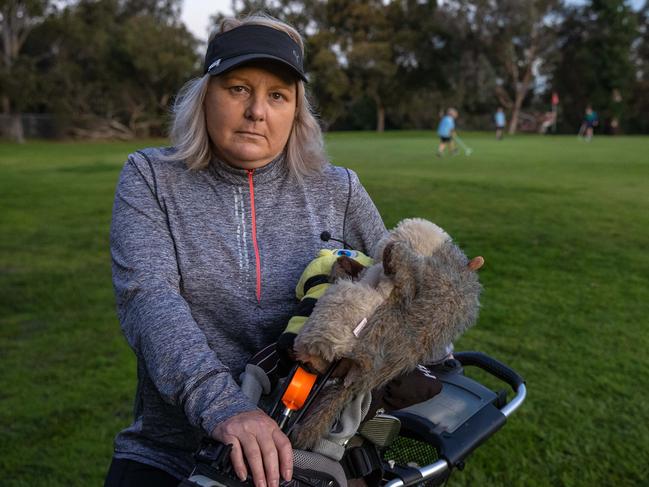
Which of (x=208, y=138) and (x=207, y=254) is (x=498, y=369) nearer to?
(x=207, y=254)

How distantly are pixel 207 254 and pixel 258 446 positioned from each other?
2.32 ft

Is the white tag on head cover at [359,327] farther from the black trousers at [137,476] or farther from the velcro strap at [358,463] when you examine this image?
the black trousers at [137,476]

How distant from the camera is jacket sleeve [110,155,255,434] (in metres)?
1.40

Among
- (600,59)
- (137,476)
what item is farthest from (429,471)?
(600,59)

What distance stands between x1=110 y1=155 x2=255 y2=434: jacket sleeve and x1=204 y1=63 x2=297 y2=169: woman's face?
234 millimetres

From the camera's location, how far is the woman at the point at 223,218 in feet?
5.90

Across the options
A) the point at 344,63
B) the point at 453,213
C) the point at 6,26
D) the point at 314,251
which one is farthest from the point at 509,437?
the point at 344,63

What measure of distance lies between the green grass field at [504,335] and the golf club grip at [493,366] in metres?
1.56

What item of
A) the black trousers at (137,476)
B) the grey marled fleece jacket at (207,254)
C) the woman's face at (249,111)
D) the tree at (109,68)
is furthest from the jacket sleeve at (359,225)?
the tree at (109,68)

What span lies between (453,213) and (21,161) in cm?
2071

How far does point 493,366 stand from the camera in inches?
79.1

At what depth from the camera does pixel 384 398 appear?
62.1 inches

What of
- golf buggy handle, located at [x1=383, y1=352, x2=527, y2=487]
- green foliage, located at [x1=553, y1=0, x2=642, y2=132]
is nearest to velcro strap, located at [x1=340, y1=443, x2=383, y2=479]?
golf buggy handle, located at [x1=383, y1=352, x2=527, y2=487]

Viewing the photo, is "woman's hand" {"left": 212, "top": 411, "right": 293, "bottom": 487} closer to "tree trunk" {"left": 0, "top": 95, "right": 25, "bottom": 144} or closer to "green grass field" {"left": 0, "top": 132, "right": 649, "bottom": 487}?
"green grass field" {"left": 0, "top": 132, "right": 649, "bottom": 487}
